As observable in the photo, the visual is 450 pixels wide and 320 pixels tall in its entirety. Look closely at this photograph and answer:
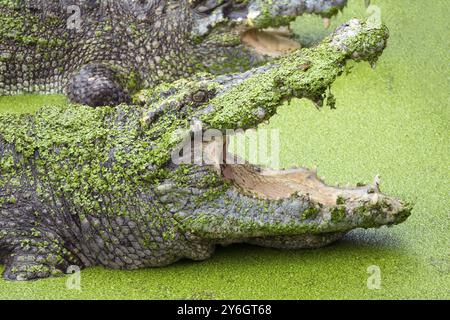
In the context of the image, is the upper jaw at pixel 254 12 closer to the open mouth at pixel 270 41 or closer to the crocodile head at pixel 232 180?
the open mouth at pixel 270 41

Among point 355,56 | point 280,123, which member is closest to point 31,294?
point 355,56

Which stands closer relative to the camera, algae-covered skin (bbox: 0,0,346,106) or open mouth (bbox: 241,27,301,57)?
algae-covered skin (bbox: 0,0,346,106)

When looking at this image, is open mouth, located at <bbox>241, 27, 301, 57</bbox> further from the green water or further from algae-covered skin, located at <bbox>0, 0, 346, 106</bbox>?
the green water

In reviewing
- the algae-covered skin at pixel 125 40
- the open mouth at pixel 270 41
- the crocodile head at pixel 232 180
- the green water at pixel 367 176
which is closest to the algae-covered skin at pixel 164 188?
the crocodile head at pixel 232 180

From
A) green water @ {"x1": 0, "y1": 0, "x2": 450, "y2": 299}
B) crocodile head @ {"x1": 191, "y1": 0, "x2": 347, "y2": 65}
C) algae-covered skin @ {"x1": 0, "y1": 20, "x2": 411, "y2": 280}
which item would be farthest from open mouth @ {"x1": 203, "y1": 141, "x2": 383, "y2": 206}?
crocodile head @ {"x1": 191, "y1": 0, "x2": 347, "y2": 65}

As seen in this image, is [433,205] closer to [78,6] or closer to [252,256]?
[252,256]

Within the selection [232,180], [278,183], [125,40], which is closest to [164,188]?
[232,180]
